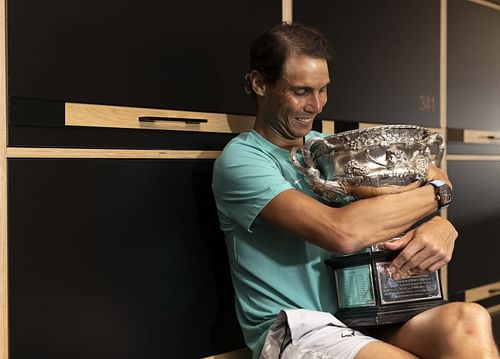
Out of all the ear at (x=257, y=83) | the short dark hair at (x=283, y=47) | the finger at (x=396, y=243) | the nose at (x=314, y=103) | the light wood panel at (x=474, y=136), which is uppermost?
the short dark hair at (x=283, y=47)

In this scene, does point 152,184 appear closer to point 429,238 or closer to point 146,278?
point 146,278

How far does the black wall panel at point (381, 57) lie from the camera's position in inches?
79.0

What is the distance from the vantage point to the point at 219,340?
173 cm

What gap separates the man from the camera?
134cm

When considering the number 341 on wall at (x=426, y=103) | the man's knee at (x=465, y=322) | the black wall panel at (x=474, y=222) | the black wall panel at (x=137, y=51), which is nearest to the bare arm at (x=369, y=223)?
the man's knee at (x=465, y=322)

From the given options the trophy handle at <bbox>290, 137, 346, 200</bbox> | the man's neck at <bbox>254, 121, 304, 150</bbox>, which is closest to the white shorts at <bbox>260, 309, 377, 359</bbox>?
the trophy handle at <bbox>290, 137, 346, 200</bbox>

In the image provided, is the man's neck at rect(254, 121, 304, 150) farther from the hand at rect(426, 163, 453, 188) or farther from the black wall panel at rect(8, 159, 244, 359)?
the hand at rect(426, 163, 453, 188)

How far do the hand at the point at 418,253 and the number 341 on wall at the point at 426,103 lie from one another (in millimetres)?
985

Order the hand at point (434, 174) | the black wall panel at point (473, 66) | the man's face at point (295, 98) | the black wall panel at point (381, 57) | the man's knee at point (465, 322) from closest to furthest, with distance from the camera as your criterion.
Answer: the man's knee at point (465, 322) < the man's face at point (295, 98) < the hand at point (434, 174) < the black wall panel at point (381, 57) < the black wall panel at point (473, 66)

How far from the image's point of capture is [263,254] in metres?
1.51

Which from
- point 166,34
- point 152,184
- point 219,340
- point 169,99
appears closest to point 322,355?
point 219,340

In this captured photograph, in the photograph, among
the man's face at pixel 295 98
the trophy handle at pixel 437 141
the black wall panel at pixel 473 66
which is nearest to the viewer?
the trophy handle at pixel 437 141

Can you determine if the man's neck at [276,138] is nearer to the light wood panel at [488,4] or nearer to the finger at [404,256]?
the finger at [404,256]

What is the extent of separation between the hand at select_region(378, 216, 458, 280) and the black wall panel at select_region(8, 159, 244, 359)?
20.9 inches
